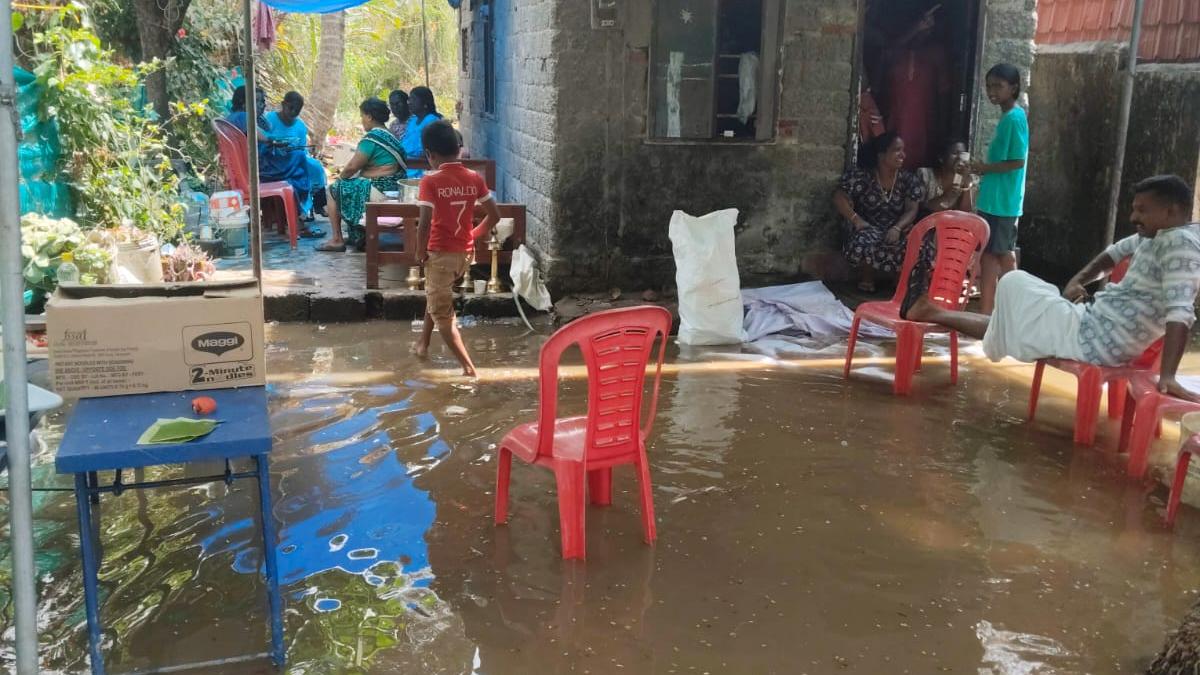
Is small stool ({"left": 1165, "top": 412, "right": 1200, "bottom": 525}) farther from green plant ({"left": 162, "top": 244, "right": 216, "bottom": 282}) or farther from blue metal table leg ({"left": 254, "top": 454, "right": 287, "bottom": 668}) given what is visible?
green plant ({"left": 162, "top": 244, "right": 216, "bottom": 282})

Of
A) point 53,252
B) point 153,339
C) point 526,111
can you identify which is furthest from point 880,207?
point 153,339

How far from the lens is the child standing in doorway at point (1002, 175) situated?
711 cm

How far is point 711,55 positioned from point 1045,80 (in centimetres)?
374

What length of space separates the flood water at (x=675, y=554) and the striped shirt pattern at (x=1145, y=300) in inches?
21.5

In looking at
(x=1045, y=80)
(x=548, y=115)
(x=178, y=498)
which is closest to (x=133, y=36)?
(x=548, y=115)

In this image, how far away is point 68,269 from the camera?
6.37 metres

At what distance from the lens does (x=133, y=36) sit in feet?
36.1

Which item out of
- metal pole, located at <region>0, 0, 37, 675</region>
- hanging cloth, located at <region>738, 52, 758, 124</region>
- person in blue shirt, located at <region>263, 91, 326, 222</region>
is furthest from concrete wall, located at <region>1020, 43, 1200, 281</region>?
metal pole, located at <region>0, 0, 37, 675</region>

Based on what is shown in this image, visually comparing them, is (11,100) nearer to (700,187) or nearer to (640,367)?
(640,367)

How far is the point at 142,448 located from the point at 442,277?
11.2 feet

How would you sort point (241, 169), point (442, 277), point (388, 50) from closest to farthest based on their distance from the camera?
point (442, 277)
point (241, 169)
point (388, 50)

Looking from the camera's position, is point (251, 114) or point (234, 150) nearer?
point (251, 114)

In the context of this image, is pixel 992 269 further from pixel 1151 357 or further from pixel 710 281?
pixel 1151 357

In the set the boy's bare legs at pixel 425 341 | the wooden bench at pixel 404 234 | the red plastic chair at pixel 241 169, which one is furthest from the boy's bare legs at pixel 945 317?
the red plastic chair at pixel 241 169
